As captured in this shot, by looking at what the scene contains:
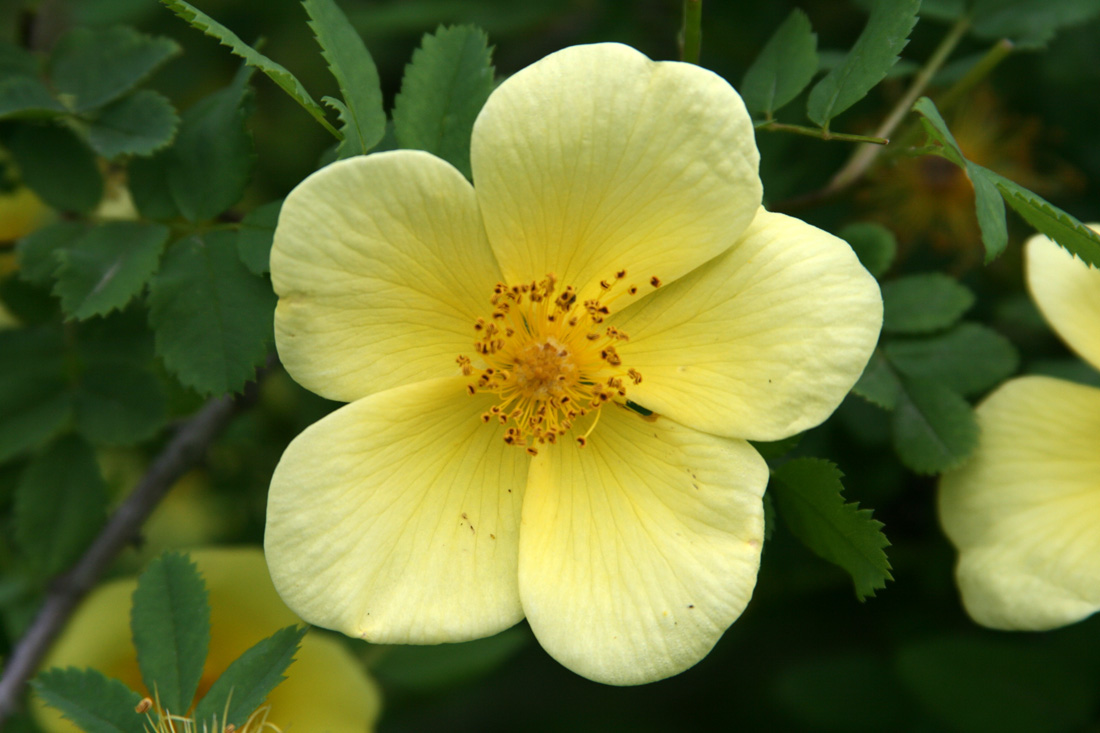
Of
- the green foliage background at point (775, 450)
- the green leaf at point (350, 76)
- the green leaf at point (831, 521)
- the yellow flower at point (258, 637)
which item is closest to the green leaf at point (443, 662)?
the green foliage background at point (775, 450)

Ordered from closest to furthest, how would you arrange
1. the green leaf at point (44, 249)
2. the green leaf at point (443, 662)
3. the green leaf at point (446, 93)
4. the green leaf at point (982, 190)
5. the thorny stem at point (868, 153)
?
the green leaf at point (982, 190) < the green leaf at point (446, 93) < the green leaf at point (44, 249) < the thorny stem at point (868, 153) < the green leaf at point (443, 662)

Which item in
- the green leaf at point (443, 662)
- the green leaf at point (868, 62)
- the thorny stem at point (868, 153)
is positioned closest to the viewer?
the green leaf at point (868, 62)

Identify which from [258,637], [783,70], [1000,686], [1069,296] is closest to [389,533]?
[258,637]

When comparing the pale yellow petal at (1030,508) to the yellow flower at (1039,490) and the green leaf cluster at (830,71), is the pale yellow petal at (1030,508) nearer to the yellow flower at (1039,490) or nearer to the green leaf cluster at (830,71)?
the yellow flower at (1039,490)

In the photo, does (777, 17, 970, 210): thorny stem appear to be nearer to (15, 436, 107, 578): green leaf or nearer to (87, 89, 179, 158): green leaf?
(87, 89, 179, 158): green leaf

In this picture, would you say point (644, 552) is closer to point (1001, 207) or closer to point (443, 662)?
point (1001, 207)

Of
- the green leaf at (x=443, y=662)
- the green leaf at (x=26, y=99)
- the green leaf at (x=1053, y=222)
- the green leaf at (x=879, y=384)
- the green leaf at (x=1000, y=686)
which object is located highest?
the green leaf at (x=1053, y=222)

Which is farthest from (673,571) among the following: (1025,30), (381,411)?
(1025,30)
